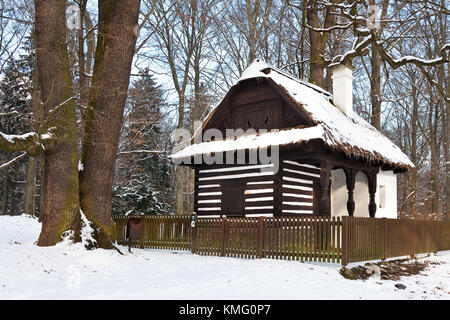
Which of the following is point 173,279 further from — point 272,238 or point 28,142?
point 28,142

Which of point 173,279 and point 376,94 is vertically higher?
point 376,94

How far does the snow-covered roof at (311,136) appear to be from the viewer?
575 inches

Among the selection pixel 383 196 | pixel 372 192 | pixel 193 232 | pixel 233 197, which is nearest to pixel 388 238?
pixel 372 192

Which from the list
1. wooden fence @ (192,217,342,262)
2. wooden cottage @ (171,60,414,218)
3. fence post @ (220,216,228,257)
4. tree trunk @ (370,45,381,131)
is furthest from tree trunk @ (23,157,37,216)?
tree trunk @ (370,45,381,131)

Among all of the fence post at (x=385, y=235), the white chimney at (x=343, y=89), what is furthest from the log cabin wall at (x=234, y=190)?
the white chimney at (x=343, y=89)

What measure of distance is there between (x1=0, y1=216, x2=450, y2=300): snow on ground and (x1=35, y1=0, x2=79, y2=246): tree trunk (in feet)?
2.87

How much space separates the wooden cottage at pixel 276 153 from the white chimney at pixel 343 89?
37.9 inches

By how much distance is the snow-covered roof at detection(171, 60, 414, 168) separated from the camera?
14.6m

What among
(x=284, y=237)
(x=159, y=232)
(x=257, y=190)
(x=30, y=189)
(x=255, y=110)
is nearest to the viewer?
(x=284, y=237)

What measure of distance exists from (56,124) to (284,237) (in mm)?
7079

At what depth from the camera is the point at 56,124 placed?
39.3ft

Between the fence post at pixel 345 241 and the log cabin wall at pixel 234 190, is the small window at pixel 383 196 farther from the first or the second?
the fence post at pixel 345 241
